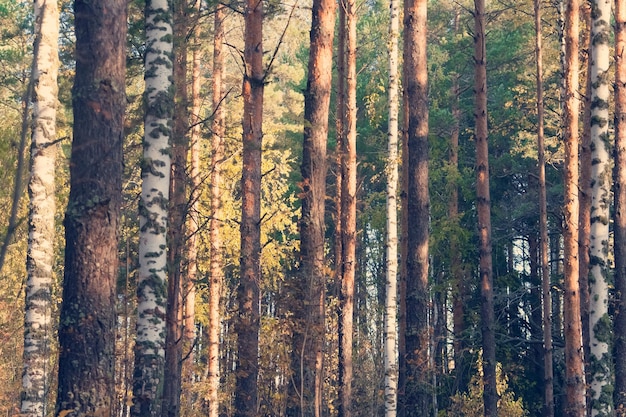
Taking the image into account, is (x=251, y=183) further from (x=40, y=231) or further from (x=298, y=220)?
(x=40, y=231)

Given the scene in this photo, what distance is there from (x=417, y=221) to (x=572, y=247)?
282 cm

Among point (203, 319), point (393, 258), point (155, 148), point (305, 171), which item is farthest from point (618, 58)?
point (203, 319)

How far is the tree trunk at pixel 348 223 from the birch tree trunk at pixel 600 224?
18.3 feet

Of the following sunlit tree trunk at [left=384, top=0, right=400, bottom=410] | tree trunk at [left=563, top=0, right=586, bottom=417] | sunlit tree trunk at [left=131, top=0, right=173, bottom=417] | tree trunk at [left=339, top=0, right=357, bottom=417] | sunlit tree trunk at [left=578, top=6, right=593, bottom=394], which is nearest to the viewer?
sunlit tree trunk at [left=131, top=0, right=173, bottom=417]

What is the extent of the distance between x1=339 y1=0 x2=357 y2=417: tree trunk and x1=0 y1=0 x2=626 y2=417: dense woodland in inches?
1.9

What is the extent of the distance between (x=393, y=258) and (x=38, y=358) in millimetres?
9019

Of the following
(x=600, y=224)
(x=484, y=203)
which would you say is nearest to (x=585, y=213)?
(x=484, y=203)

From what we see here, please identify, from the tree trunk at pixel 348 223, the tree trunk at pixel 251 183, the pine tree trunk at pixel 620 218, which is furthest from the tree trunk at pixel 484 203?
the tree trunk at pixel 251 183

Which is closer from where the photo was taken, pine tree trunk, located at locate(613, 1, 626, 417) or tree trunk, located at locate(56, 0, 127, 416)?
tree trunk, located at locate(56, 0, 127, 416)

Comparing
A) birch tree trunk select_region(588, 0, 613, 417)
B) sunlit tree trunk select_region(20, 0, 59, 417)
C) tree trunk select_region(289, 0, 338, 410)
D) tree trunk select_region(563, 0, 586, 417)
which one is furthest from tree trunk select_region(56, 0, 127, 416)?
tree trunk select_region(563, 0, 586, 417)

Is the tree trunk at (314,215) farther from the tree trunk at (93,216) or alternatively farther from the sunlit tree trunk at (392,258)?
the tree trunk at (93,216)

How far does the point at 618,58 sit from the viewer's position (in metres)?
16.8

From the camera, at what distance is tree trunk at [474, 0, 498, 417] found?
18594 millimetres

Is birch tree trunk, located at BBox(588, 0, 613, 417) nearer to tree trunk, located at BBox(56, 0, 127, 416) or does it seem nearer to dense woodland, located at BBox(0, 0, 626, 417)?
dense woodland, located at BBox(0, 0, 626, 417)
